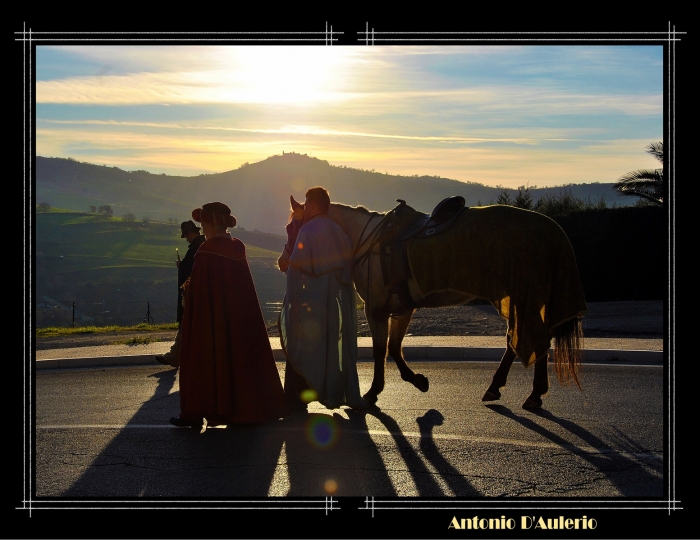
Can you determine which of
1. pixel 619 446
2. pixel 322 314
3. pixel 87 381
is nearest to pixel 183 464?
pixel 322 314

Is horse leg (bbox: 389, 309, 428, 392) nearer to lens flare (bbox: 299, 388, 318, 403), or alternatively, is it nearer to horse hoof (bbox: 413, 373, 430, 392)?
horse hoof (bbox: 413, 373, 430, 392)

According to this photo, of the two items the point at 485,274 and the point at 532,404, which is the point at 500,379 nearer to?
the point at 532,404

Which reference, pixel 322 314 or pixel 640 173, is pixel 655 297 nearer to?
pixel 640 173

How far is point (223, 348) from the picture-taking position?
26.3 ft

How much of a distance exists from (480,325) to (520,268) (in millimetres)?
9361

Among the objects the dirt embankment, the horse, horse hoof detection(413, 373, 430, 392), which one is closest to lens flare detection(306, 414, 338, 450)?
the horse

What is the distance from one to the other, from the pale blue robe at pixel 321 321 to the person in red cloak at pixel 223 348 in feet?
1.26

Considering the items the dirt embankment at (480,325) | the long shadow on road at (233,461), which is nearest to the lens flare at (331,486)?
the long shadow on road at (233,461)

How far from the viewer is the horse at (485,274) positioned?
855 cm

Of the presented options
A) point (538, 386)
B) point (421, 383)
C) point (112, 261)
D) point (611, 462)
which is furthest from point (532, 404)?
point (112, 261)

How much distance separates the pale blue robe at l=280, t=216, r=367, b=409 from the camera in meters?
8.54

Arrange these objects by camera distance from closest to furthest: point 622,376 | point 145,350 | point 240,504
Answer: point 240,504, point 622,376, point 145,350

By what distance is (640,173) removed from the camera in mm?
27875

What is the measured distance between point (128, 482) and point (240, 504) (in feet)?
4.74
